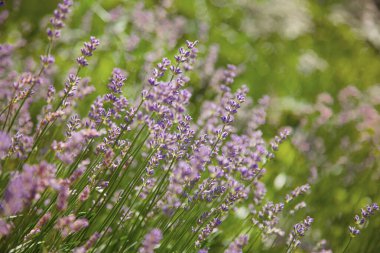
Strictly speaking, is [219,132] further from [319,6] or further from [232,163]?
[319,6]

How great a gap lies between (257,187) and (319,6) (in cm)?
981

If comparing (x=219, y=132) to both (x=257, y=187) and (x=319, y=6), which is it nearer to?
(x=257, y=187)

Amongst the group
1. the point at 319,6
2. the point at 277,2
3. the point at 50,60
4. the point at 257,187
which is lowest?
the point at 50,60

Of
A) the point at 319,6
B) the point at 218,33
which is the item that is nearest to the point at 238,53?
the point at 218,33

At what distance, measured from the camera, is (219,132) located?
214 centimetres

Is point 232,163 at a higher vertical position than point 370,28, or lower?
lower

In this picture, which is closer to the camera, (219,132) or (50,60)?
(50,60)

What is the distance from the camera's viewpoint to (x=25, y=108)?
2.93m

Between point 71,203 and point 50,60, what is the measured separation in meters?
0.74

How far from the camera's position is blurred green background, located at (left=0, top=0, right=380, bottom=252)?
4434mm

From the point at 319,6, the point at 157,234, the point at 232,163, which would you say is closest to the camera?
the point at 157,234

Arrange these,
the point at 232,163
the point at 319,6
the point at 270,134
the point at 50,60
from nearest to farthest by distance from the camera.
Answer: the point at 50,60 → the point at 232,163 → the point at 270,134 → the point at 319,6

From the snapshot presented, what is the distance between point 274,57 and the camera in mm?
7855

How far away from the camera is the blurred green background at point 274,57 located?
443cm
